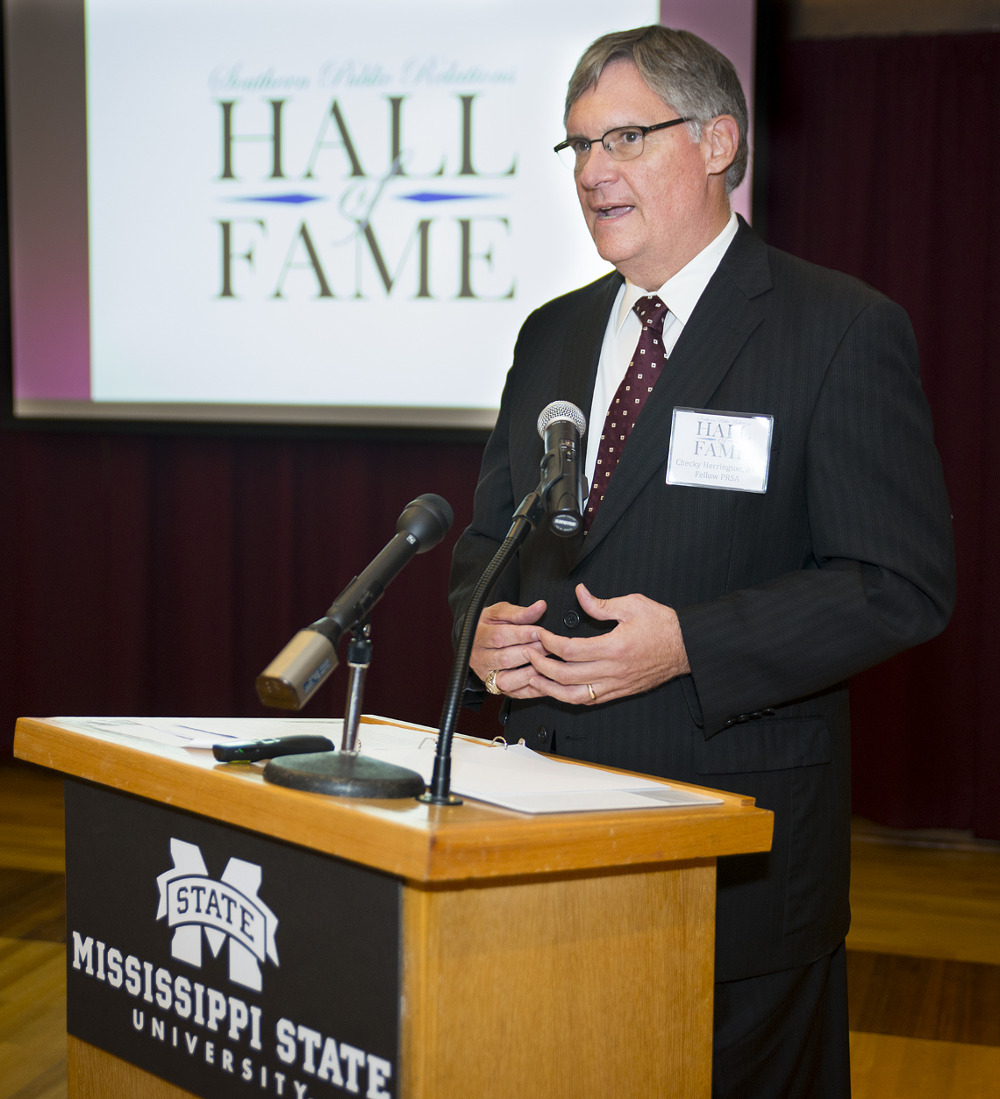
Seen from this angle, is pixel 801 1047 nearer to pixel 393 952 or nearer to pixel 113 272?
pixel 393 952

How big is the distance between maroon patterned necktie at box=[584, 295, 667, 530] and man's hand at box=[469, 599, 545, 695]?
163 millimetres

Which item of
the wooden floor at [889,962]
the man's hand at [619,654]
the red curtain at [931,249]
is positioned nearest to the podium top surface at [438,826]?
the man's hand at [619,654]

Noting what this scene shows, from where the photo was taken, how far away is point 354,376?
13.0 feet

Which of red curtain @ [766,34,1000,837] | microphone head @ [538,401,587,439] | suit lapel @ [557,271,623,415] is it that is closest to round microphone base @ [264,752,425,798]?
microphone head @ [538,401,587,439]

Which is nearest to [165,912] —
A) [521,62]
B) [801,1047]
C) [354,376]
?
[801,1047]

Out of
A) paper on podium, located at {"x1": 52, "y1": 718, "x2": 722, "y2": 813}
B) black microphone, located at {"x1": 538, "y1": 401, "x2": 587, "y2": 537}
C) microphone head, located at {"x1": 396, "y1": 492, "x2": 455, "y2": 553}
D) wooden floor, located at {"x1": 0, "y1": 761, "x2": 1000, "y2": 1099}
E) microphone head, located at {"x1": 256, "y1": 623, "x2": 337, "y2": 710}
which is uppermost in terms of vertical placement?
black microphone, located at {"x1": 538, "y1": 401, "x2": 587, "y2": 537}

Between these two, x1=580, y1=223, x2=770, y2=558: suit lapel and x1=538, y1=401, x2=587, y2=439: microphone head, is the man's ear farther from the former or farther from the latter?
x1=538, y1=401, x2=587, y2=439: microphone head

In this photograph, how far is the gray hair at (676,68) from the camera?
1.52 meters

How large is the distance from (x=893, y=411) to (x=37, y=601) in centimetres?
386

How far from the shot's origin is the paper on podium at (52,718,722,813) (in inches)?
40.1

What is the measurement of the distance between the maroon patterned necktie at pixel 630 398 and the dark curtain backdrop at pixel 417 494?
2.45 meters

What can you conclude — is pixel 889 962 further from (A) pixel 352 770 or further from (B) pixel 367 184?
(B) pixel 367 184

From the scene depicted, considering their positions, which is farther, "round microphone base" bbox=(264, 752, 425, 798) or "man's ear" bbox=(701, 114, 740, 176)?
"man's ear" bbox=(701, 114, 740, 176)

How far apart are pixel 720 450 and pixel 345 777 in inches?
25.7
